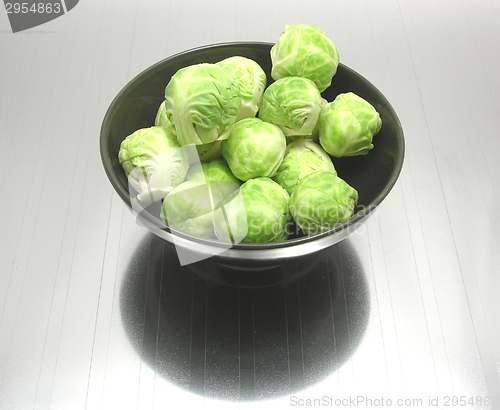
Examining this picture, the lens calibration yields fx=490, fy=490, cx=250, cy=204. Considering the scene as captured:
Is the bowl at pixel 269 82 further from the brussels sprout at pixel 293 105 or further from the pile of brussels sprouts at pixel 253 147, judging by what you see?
the brussels sprout at pixel 293 105

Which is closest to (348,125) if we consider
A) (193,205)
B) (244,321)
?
(193,205)

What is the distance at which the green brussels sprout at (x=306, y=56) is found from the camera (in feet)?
3.50

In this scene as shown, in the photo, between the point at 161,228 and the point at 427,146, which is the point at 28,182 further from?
the point at 427,146

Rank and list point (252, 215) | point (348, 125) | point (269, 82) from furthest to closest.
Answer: point (269, 82) → point (348, 125) → point (252, 215)

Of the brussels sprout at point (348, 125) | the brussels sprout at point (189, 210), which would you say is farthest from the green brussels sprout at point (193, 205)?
the brussels sprout at point (348, 125)

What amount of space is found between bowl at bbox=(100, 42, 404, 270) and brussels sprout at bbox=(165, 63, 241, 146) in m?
0.14

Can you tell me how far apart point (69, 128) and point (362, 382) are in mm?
1103

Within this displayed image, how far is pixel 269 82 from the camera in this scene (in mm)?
1235

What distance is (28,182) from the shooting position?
1366 mm

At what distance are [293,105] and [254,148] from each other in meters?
0.12

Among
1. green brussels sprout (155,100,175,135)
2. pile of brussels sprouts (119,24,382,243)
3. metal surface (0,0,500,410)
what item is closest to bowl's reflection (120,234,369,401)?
metal surface (0,0,500,410)

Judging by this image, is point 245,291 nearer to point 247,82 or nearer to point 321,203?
point 321,203

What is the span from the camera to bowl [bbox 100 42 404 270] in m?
0.86

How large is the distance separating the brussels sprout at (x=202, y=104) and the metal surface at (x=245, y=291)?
1.13 ft
